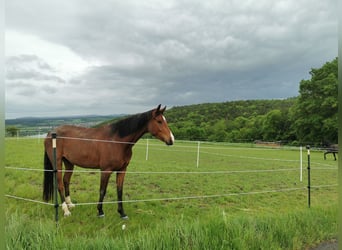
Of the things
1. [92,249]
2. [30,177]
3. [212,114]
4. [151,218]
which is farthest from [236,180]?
[212,114]

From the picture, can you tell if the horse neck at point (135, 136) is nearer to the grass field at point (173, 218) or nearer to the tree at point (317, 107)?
the grass field at point (173, 218)

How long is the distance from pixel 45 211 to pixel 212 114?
3050 cm

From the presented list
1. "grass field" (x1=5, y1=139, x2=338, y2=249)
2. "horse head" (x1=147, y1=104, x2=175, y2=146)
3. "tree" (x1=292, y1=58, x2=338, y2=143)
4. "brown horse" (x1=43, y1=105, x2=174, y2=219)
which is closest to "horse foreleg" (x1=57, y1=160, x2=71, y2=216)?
"brown horse" (x1=43, y1=105, x2=174, y2=219)

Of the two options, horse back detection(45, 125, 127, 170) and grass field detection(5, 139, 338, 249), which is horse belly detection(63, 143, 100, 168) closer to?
horse back detection(45, 125, 127, 170)

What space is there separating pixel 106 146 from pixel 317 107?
32738mm

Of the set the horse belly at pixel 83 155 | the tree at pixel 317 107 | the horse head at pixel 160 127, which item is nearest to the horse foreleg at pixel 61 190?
the horse belly at pixel 83 155

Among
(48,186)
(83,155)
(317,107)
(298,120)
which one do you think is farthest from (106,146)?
(298,120)

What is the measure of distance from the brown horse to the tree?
1176 inches

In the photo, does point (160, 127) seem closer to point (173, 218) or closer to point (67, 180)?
point (173, 218)

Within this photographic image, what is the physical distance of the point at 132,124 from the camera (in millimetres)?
4207

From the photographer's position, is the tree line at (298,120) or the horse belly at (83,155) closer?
the horse belly at (83,155)

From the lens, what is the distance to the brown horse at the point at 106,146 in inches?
159

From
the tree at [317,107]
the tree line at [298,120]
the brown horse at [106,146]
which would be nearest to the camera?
the brown horse at [106,146]

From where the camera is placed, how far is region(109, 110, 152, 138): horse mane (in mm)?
4153
